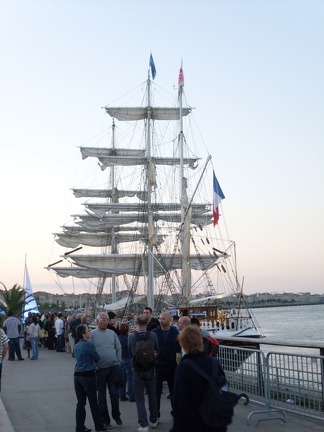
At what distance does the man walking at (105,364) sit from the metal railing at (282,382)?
2.21 meters

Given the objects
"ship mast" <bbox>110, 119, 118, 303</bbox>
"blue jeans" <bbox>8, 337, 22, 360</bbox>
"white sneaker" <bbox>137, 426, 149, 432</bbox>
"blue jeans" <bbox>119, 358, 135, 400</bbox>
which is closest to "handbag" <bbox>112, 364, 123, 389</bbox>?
"white sneaker" <bbox>137, 426, 149, 432</bbox>

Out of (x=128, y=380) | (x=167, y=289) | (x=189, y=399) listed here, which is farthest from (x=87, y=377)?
(x=167, y=289)

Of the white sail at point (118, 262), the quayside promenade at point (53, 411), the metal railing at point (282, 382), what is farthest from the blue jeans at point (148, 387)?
the white sail at point (118, 262)

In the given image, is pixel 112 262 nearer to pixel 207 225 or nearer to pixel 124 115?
pixel 207 225

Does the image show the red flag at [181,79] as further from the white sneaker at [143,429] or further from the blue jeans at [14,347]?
the white sneaker at [143,429]

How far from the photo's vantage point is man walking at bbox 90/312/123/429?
402 inches

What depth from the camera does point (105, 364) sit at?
33.6 ft

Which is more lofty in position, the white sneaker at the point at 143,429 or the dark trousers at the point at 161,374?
the dark trousers at the point at 161,374

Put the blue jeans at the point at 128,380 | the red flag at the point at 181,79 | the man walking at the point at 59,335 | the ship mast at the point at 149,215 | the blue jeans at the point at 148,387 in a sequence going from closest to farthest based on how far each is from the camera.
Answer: the blue jeans at the point at 148,387 < the blue jeans at the point at 128,380 < the man walking at the point at 59,335 < the red flag at the point at 181,79 < the ship mast at the point at 149,215

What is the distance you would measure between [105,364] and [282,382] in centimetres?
285

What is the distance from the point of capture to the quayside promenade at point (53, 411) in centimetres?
974

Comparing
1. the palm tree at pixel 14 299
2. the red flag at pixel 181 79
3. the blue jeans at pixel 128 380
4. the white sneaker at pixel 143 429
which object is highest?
the red flag at pixel 181 79

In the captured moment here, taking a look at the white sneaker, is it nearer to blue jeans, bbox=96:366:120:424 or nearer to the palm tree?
blue jeans, bbox=96:366:120:424

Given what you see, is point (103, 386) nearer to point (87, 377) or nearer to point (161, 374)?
point (87, 377)
